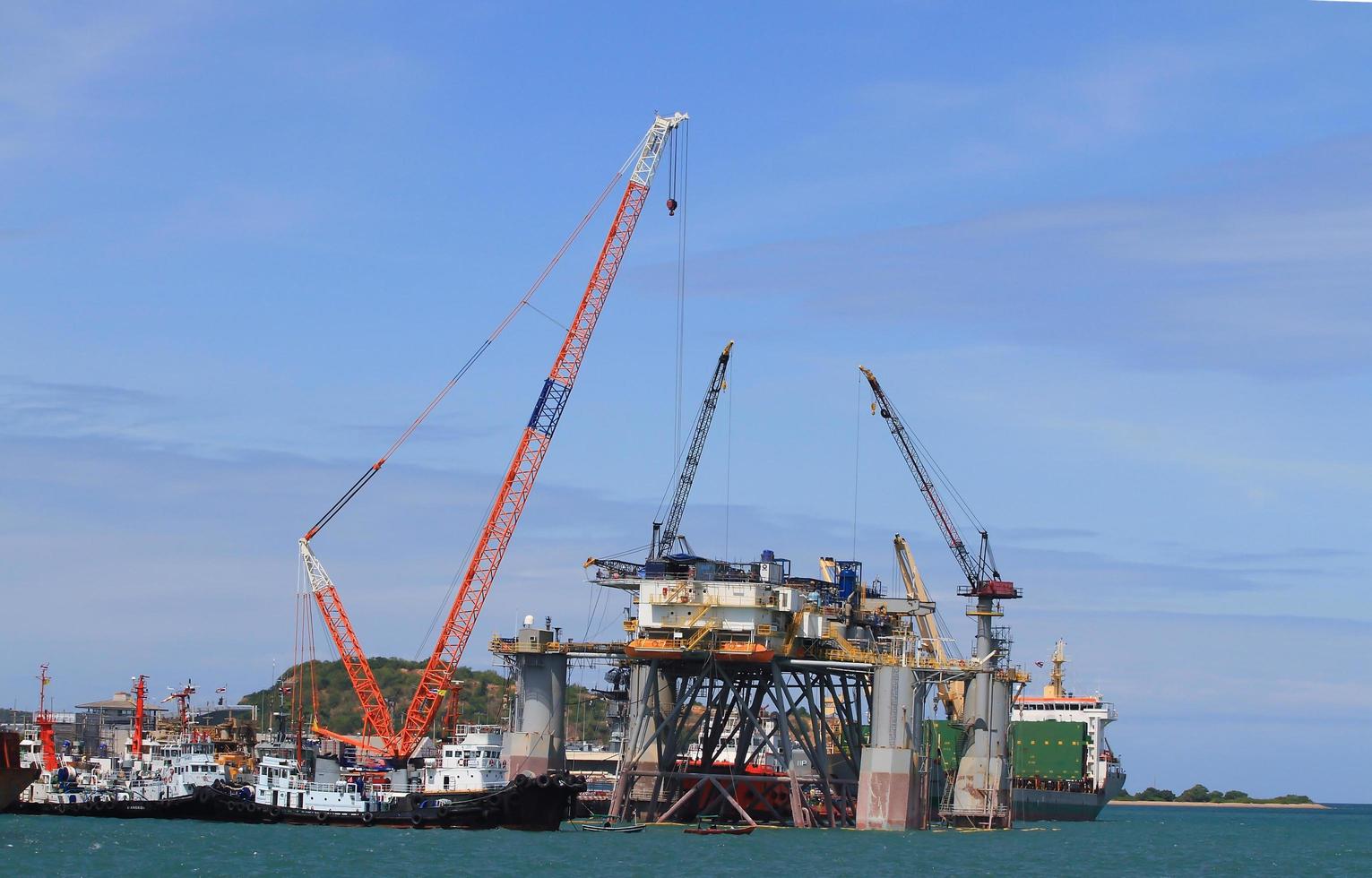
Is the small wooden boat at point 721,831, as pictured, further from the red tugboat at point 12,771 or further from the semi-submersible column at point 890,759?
the red tugboat at point 12,771

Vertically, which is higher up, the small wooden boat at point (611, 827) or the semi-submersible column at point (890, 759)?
the semi-submersible column at point (890, 759)

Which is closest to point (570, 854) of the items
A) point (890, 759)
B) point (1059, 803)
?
point (890, 759)

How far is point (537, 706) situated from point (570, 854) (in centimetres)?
2163

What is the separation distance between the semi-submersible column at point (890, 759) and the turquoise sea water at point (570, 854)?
53.4 inches

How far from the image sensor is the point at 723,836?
10462 cm

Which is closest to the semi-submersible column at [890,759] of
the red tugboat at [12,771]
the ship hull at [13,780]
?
the ship hull at [13,780]

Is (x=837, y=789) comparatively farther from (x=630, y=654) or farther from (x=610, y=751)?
(x=610, y=751)

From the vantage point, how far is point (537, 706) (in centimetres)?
11256

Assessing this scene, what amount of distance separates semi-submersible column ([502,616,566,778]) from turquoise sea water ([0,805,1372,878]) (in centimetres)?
523

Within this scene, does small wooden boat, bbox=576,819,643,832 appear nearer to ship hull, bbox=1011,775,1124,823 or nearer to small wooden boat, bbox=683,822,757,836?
small wooden boat, bbox=683,822,757,836

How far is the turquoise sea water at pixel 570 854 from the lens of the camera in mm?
83438

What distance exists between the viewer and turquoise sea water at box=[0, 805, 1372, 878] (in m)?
83.4

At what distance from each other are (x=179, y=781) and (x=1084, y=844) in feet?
167

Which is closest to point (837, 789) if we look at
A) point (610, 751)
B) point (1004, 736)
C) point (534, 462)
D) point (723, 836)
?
point (1004, 736)
